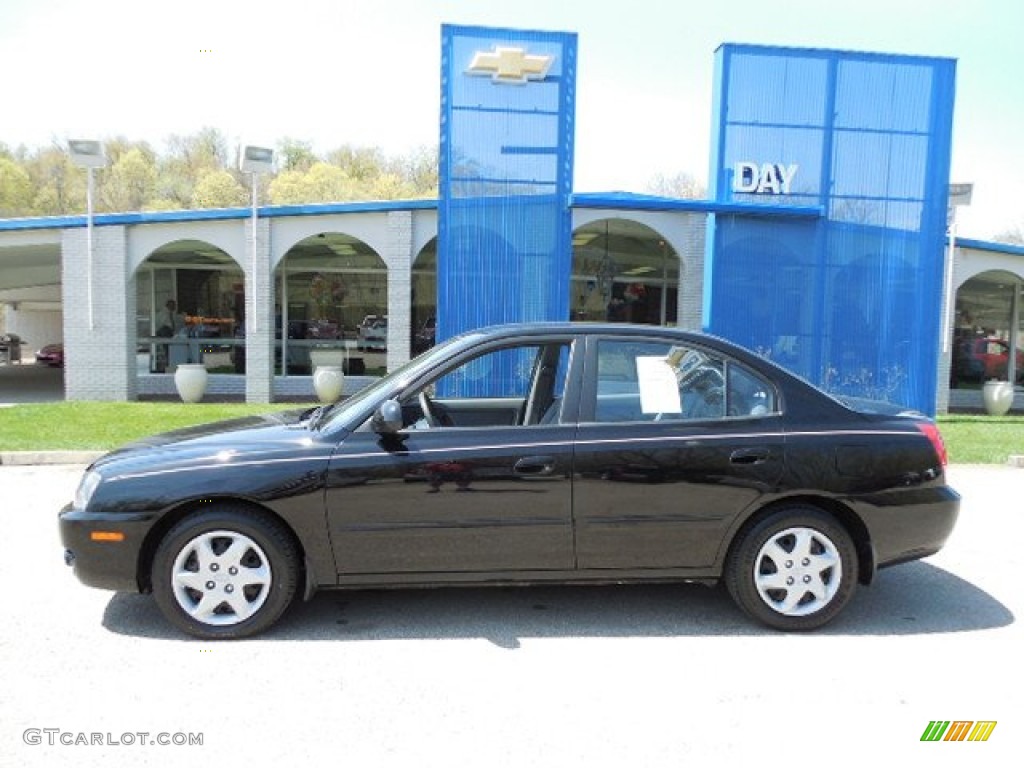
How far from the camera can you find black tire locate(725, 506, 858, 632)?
418 cm

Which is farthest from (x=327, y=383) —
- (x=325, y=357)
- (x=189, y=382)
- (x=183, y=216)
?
(x=183, y=216)

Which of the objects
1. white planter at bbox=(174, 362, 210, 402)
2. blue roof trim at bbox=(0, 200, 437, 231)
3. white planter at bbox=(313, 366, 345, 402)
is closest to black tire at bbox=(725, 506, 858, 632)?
blue roof trim at bbox=(0, 200, 437, 231)

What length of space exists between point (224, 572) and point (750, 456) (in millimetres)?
2728

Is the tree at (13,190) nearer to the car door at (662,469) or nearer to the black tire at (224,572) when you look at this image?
→ the black tire at (224,572)

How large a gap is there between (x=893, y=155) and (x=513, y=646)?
34.5 ft

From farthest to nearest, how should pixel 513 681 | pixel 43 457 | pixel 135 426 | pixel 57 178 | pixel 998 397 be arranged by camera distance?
pixel 57 178, pixel 998 397, pixel 135 426, pixel 43 457, pixel 513 681

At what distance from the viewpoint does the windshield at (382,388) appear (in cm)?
413

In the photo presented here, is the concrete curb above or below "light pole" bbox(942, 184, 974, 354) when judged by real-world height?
below

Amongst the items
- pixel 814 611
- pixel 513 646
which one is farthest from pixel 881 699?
pixel 513 646

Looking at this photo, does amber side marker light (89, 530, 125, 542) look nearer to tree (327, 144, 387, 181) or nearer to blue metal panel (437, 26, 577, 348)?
blue metal panel (437, 26, 577, 348)

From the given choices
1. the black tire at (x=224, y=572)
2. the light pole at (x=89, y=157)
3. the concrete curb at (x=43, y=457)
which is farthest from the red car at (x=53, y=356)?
the black tire at (x=224, y=572)

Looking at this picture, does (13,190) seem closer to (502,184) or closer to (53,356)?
(53,356)

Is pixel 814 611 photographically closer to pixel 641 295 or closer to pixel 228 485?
pixel 228 485

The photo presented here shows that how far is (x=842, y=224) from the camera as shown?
1164 centimetres
